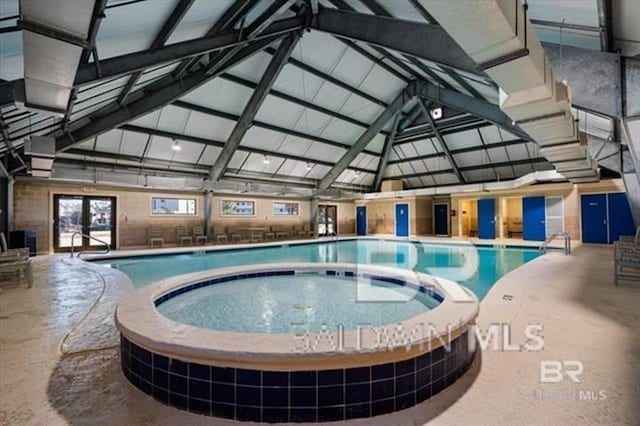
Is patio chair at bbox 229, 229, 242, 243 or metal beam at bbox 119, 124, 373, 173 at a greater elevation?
metal beam at bbox 119, 124, 373, 173

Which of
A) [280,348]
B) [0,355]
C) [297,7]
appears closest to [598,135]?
[297,7]

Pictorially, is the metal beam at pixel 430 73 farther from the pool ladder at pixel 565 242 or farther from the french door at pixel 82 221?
the french door at pixel 82 221

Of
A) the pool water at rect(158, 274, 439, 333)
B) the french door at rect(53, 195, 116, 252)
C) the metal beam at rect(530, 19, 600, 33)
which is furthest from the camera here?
the french door at rect(53, 195, 116, 252)

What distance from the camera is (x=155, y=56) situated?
191 inches

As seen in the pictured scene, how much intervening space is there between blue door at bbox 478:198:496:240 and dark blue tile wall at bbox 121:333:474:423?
13.5 metres

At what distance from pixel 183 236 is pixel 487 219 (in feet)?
40.2

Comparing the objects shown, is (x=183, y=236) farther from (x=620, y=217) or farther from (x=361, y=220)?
(x=620, y=217)

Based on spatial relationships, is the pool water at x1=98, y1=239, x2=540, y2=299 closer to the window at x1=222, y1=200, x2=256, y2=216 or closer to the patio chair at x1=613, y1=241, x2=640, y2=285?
the patio chair at x1=613, y1=241, x2=640, y2=285

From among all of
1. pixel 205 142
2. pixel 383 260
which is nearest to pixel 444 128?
pixel 383 260

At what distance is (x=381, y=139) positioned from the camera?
1441 cm

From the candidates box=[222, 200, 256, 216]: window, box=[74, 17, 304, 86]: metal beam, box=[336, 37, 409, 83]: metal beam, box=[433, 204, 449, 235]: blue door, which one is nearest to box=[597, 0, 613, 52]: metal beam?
box=[74, 17, 304, 86]: metal beam

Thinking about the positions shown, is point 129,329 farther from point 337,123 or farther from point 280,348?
point 337,123

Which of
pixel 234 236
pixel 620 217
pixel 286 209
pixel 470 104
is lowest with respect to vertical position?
pixel 234 236

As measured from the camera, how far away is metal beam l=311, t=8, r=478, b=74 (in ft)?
14.4
